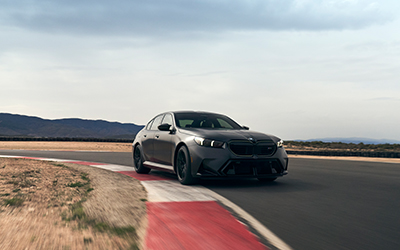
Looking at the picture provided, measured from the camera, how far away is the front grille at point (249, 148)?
25.0ft

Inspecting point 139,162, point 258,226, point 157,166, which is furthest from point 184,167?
point 258,226

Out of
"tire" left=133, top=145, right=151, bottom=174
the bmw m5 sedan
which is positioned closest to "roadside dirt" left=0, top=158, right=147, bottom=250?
the bmw m5 sedan

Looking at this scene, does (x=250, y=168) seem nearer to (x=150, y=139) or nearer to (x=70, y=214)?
(x=150, y=139)

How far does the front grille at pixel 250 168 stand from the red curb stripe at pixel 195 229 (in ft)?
6.15

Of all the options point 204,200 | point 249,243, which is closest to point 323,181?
point 204,200

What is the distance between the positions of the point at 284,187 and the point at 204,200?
2280 mm

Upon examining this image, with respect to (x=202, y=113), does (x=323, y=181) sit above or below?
below

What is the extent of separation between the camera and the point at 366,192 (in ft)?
23.7

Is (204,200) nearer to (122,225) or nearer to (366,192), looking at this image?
(122,225)

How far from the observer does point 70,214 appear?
4734 mm

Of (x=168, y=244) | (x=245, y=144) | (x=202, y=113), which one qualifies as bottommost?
(x=168, y=244)

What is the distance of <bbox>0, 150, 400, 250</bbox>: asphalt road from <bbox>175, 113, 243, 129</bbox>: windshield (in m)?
1.31

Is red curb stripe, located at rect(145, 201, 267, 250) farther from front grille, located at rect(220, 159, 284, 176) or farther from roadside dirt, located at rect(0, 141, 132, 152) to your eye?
roadside dirt, located at rect(0, 141, 132, 152)

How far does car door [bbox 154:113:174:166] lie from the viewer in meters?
8.66
